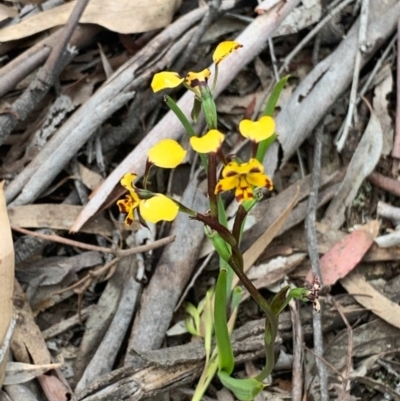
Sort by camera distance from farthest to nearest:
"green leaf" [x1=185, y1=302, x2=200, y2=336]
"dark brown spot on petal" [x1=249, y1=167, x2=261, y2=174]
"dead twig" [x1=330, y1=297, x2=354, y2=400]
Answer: "green leaf" [x1=185, y1=302, x2=200, y2=336] → "dead twig" [x1=330, y1=297, x2=354, y2=400] → "dark brown spot on petal" [x1=249, y1=167, x2=261, y2=174]

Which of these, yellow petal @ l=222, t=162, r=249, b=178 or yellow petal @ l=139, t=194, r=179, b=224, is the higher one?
yellow petal @ l=222, t=162, r=249, b=178

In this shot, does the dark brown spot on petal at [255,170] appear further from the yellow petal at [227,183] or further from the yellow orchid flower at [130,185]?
the yellow orchid flower at [130,185]

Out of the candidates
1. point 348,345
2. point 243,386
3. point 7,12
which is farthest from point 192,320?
point 7,12

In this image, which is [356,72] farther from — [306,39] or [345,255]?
[345,255]

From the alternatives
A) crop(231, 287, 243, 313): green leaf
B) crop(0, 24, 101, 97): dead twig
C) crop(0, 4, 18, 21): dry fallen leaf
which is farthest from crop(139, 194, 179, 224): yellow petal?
crop(0, 4, 18, 21): dry fallen leaf

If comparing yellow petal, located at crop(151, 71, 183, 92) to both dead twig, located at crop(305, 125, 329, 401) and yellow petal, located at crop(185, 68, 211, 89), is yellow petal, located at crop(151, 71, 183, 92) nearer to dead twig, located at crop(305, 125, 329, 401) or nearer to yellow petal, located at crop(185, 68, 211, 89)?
yellow petal, located at crop(185, 68, 211, 89)

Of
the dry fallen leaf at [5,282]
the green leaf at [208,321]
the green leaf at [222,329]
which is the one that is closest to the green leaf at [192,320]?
the green leaf at [208,321]

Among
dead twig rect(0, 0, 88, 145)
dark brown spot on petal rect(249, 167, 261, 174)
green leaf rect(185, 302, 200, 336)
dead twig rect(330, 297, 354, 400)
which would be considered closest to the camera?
dark brown spot on petal rect(249, 167, 261, 174)
